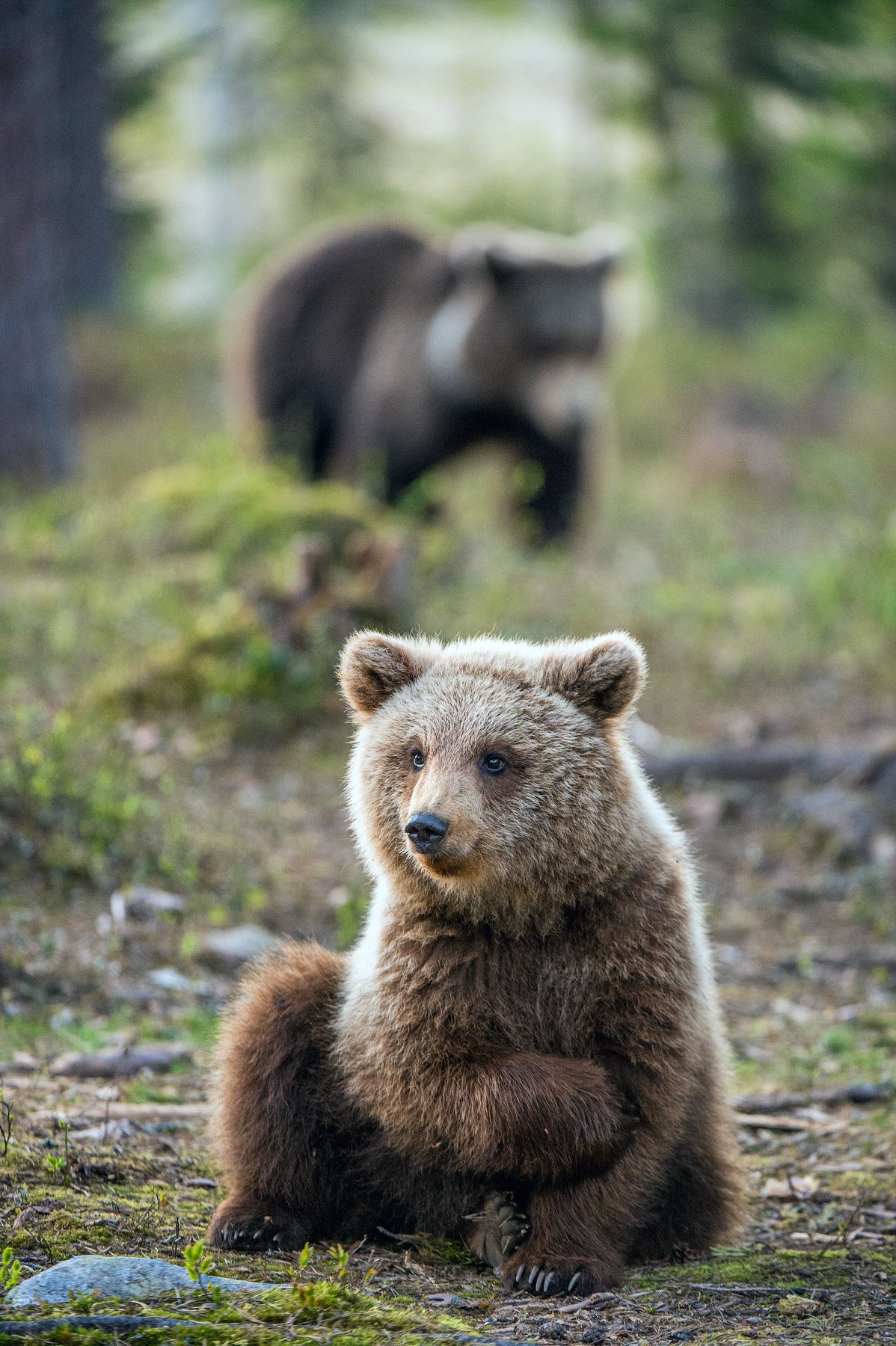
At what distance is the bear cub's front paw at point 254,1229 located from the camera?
143 inches

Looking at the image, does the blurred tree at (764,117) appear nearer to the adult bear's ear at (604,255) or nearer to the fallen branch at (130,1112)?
the adult bear's ear at (604,255)

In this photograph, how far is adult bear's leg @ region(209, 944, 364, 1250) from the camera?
3.77m

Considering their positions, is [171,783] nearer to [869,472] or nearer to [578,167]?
[869,472]

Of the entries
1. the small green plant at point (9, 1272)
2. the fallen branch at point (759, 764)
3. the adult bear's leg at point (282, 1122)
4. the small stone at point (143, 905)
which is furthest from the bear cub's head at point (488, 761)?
the fallen branch at point (759, 764)

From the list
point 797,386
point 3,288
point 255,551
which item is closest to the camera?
point 255,551

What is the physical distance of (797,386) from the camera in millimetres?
18109

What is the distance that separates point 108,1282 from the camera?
3.01 meters

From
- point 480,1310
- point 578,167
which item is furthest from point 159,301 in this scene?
point 480,1310

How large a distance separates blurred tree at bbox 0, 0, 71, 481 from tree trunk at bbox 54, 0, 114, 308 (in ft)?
21.5

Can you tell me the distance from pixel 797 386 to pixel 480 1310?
52.8 feet

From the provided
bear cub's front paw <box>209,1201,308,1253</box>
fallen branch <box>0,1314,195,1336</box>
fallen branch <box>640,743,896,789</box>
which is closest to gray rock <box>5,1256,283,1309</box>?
fallen branch <box>0,1314,195,1336</box>

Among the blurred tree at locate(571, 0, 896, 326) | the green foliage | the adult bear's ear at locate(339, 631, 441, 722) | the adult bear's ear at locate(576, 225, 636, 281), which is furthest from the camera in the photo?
the blurred tree at locate(571, 0, 896, 326)

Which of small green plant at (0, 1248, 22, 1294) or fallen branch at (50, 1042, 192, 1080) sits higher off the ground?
small green plant at (0, 1248, 22, 1294)

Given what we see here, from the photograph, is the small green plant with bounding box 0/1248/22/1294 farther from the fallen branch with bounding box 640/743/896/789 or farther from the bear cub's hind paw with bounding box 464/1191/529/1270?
the fallen branch with bounding box 640/743/896/789
